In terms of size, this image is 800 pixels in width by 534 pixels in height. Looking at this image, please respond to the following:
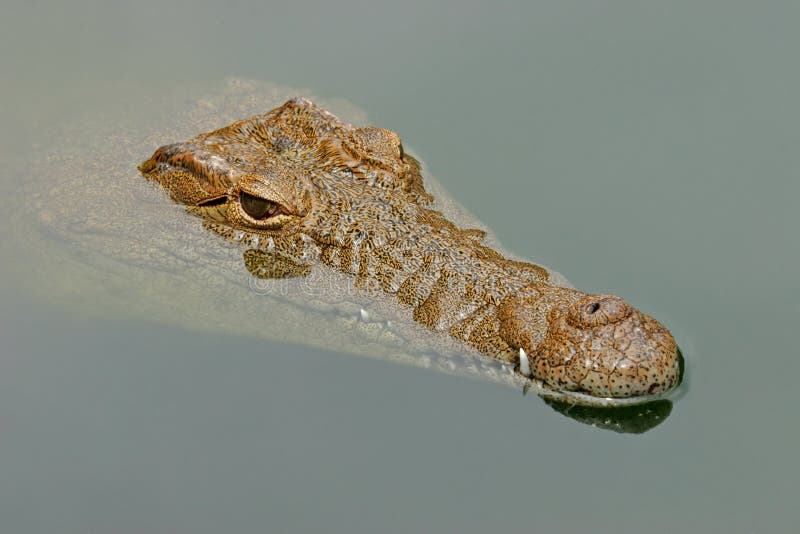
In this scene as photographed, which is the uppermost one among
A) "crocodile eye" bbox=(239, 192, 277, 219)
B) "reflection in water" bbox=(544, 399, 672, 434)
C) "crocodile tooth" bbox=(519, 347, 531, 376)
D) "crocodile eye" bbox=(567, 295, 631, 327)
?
"crocodile eye" bbox=(239, 192, 277, 219)

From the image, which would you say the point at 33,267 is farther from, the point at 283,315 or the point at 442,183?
the point at 442,183

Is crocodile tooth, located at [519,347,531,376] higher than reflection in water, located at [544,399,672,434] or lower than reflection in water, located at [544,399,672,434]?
higher

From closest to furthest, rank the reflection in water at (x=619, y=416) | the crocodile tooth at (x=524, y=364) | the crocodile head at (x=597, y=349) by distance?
the crocodile head at (x=597, y=349) → the crocodile tooth at (x=524, y=364) → the reflection in water at (x=619, y=416)

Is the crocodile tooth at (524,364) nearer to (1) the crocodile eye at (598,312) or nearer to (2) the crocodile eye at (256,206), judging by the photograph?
(1) the crocodile eye at (598,312)

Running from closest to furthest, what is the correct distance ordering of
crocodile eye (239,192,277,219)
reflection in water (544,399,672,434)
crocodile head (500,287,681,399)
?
crocodile head (500,287,681,399) → reflection in water (544,399,672,434) → crocodile eye (239,192,277,219)

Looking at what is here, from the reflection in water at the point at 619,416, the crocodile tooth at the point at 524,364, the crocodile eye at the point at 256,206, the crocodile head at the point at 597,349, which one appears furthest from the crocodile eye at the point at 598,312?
the crocodile eye at the point at 256,206

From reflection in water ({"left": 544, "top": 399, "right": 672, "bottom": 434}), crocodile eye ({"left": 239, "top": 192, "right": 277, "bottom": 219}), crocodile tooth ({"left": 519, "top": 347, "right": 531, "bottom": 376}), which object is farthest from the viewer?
crocodile eye ({"left": 239, "top": 192, "right": 277, "bottom": 219})

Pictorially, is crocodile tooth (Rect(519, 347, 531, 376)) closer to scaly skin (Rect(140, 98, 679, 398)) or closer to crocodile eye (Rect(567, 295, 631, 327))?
scaly skin (Rect(140, 98, 679, 398))

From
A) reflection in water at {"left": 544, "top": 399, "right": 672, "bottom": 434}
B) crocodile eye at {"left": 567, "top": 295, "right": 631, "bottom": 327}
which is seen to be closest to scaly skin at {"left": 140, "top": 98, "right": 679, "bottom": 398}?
crocodile eye at {"left": 567, "top": 295, "right": 631, "bottom": 327}

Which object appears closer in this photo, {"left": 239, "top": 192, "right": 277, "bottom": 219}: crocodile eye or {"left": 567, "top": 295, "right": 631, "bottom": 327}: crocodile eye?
{"left": 567, "top": 295, "right": 631, "bottom": 327}: crocodile eye
